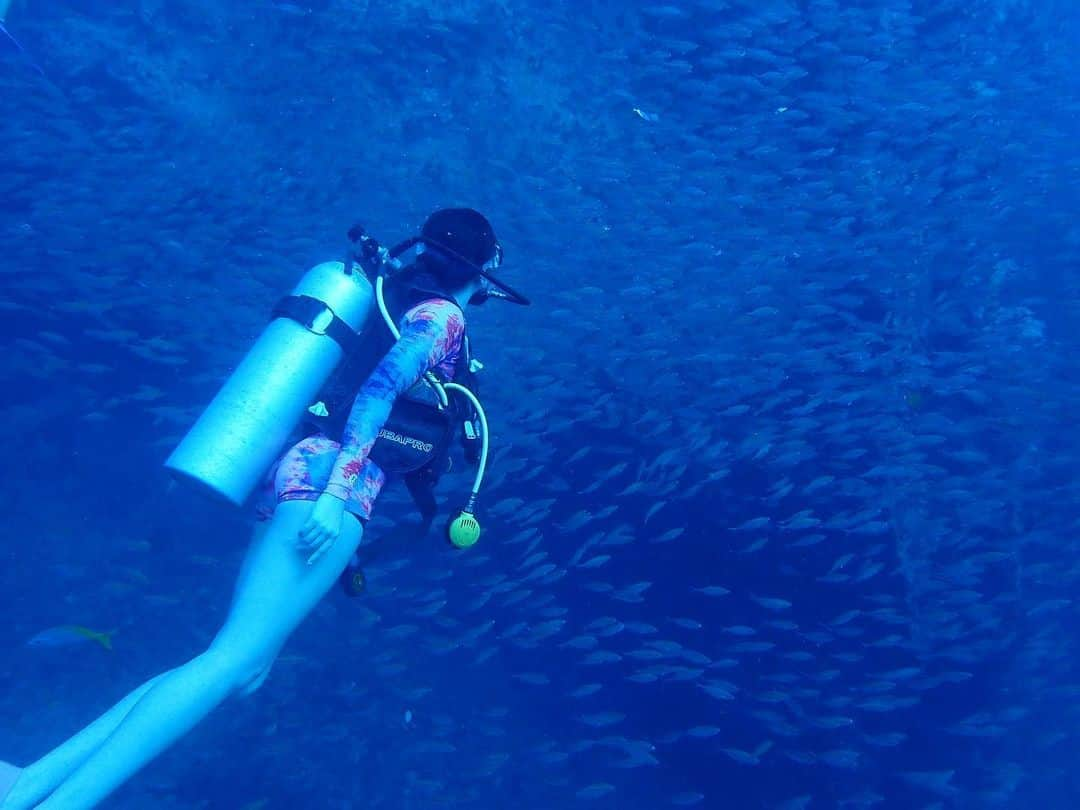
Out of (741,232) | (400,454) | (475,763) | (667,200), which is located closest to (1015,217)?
(741,232)

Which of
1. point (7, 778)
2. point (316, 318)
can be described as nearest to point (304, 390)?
point (316, 318)

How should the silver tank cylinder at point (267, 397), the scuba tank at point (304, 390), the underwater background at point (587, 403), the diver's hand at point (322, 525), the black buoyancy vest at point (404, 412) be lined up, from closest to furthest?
the diver's hand at point (322, 525) < the black buoyancy vest at point (404, 412) < the scuba tank at point (304, 390) < the silver tank cylinder at point (267, 397) < the underwater background at point (587, 403)

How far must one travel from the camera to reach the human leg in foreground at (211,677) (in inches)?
95.3

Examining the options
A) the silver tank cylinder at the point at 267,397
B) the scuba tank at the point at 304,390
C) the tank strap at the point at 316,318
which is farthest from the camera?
the tank strap at the point at 316,318

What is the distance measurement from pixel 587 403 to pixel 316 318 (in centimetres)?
570

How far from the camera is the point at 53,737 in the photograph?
7.11 m

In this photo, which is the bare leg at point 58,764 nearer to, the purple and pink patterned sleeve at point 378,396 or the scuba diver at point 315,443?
the scuba diver at point 315,443

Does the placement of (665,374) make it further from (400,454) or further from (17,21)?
(17,21)

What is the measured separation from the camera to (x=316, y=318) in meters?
3.25

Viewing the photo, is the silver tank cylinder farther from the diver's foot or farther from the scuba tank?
the diver's foot

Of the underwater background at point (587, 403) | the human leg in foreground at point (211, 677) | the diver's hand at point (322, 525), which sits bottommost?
the human leg in foreground at point (211, 677)

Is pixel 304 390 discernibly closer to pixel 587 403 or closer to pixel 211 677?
pixel 211 677

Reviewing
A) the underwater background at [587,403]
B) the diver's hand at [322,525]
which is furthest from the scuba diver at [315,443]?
the underwater background at [587,403]

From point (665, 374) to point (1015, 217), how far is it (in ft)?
25.6
